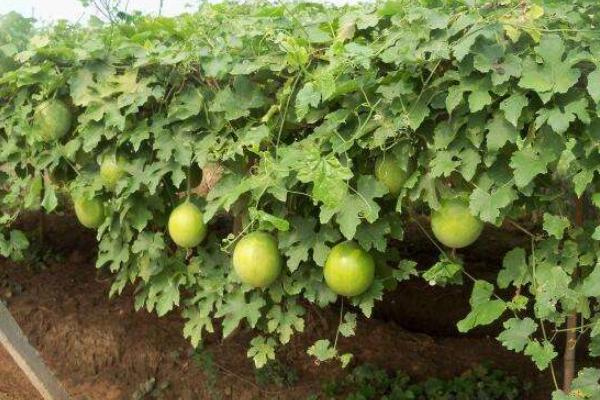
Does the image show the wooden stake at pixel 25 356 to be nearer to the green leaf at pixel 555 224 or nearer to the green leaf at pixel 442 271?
the green leaf at pixel 442 271

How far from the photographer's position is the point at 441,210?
7.72ft

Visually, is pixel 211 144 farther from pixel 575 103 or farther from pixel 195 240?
pixel 575 103

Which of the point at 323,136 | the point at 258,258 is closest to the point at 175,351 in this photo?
the point at 258,258

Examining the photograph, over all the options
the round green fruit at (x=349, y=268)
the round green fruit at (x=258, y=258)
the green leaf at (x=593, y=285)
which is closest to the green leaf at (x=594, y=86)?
the green leaf at (x=593, y=285)

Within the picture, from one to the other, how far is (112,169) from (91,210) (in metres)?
0.35

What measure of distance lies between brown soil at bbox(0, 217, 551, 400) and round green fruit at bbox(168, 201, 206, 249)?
6.18ft

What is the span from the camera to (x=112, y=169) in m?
2.92

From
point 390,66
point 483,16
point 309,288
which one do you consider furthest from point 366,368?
point 483,16

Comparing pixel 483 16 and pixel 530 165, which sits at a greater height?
pixel 483 16

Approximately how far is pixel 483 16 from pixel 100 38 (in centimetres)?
181

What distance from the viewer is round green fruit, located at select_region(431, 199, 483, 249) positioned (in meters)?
2.30

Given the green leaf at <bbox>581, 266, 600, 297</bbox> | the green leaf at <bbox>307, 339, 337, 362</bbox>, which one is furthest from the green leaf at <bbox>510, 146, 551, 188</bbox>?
the green leaf at <bbox>307, 339, 337, 362</bbox>

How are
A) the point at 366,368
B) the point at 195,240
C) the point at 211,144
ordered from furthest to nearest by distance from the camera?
the point at 366,368 → the point at 195,240 → the point at 211,144

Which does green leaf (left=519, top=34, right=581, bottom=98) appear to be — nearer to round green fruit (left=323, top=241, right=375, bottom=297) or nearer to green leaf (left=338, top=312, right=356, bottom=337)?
round green fruit (left=323, top=241, right=375, bottom=297)
